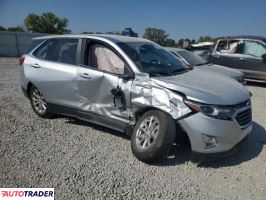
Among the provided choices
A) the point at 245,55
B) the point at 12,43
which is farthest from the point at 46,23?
the point at 245,55

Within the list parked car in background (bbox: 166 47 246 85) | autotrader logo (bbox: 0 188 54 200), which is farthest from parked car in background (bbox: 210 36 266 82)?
autotrader logo (bbox: 0 188 54 200)

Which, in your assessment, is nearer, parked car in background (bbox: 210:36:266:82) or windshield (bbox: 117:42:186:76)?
windshield (bbox: 117:42:186:76)

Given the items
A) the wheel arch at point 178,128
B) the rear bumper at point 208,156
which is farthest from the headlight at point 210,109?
the rear bumper at point 208,156

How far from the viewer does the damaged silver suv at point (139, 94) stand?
3836mm

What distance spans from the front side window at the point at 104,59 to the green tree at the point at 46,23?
6403 centimetres

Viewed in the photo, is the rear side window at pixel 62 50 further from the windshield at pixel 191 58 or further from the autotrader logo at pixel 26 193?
the windshield at pixel 191 58

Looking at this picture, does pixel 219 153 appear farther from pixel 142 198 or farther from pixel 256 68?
pixel 256 68

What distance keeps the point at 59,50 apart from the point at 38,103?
1.19 m

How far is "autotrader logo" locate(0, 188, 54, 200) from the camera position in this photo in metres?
3.23

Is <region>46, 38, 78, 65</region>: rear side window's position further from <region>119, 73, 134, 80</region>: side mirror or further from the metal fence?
the metal fence

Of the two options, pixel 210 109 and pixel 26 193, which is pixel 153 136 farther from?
pixel 26 193

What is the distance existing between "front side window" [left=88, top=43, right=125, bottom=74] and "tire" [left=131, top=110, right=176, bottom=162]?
2.89 feet

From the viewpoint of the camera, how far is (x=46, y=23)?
2643 inches

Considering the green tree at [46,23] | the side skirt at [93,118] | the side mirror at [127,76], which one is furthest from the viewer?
the green tree at [46,23]
